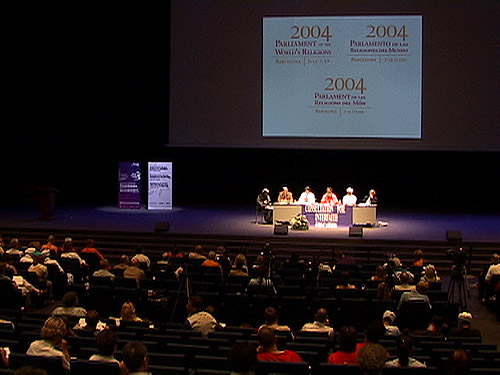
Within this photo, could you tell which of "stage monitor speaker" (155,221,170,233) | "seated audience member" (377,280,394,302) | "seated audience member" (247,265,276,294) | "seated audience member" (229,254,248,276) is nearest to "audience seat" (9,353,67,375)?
"seated audience member" (247,265,276,294)

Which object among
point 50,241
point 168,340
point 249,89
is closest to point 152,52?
point 249,89

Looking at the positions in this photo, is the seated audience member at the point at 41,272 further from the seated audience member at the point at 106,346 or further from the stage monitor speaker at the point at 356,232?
the stage monitor speaker at the point at 356,232

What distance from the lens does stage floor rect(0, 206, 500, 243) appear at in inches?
723

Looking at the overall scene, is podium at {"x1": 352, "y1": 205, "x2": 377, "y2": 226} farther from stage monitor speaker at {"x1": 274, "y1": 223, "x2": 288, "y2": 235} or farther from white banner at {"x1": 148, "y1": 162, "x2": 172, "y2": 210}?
white banner at {"x1": 148, "y1": 162, "x2": 172, "y2": 210}

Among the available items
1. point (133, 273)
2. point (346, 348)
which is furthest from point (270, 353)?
point (133, 273)

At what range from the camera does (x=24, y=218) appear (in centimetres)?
2108

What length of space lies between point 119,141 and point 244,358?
69.6ft

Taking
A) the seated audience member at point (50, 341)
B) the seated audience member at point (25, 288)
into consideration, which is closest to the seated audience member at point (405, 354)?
the seated audience member at point (50, 341)

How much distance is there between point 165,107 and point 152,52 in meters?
1.77

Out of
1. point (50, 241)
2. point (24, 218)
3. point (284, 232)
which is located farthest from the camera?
point (24, 218)

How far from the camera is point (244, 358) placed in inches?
192

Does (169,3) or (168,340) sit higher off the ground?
(169,3)

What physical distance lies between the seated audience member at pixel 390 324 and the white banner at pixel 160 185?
13756mm

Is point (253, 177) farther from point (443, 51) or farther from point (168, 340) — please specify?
point (168, 340)
